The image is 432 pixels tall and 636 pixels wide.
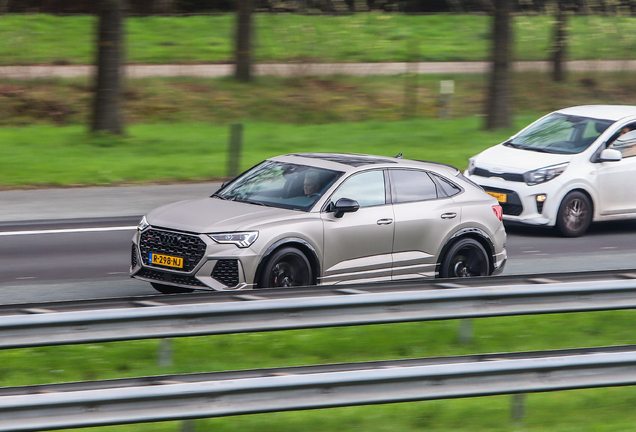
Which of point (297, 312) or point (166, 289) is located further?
point (166, 289)

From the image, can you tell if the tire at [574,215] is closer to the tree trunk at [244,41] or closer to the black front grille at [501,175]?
the black front grille at [501,175]

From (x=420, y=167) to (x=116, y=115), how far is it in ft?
37.6

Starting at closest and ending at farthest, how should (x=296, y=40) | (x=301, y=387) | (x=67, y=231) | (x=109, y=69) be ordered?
1. (x=301, y=387)
2. (x=67, y=231)
3. (x=109, y=69)
4. (x=296, y=40)

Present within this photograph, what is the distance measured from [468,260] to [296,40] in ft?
73.7

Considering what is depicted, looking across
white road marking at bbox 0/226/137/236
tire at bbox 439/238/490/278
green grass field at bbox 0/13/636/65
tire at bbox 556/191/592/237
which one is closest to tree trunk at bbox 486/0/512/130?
green grass field at bbox 0/13/636/65

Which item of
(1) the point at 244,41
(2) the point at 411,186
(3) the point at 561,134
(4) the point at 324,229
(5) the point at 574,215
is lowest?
(5) the point at 574,215

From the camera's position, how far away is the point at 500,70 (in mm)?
22109

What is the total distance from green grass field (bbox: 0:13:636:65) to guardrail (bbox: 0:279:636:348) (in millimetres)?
23167

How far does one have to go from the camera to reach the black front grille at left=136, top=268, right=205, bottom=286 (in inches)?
Answer: 347

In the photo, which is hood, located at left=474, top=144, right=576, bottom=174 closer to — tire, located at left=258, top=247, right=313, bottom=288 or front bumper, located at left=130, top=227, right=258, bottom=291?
tire, located at left=258, top=247, right=313, bottom=288

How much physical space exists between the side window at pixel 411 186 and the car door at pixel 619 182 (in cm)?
485

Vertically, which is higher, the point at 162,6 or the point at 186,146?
the point at 162,6

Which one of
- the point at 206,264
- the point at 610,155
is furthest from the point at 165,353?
the point at 610,155

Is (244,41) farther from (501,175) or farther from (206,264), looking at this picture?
(206,264)
